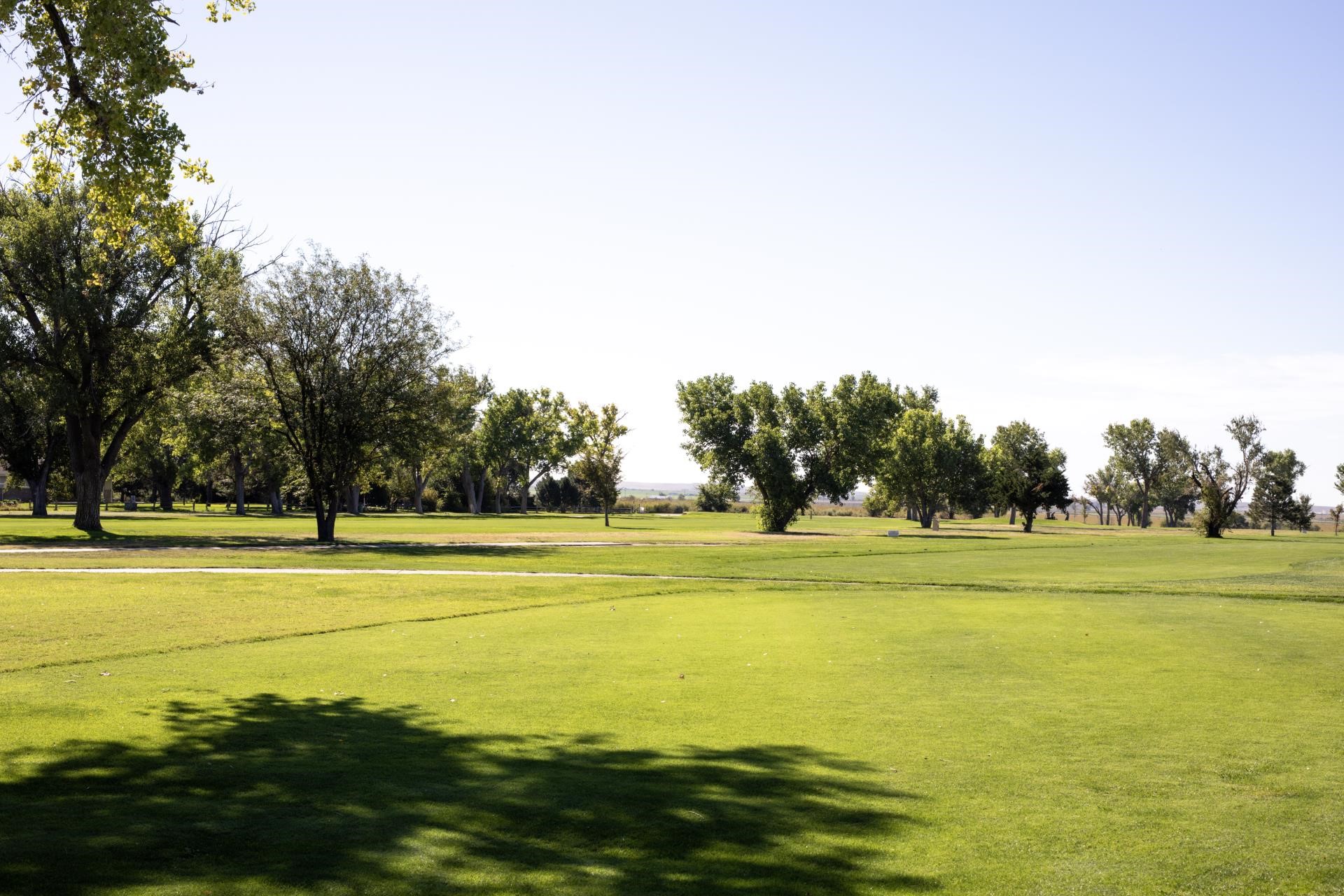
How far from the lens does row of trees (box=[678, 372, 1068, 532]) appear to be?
89.9m

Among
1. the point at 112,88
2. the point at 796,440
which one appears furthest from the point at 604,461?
the point at 112,88

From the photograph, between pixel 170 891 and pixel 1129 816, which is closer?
pixel 170 891

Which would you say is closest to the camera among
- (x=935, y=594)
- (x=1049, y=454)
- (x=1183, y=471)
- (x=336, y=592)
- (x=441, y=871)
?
(x=441, y=871)

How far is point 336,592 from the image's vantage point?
84.6 feet

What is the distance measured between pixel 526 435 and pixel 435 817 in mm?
128245

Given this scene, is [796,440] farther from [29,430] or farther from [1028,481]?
[29,430]

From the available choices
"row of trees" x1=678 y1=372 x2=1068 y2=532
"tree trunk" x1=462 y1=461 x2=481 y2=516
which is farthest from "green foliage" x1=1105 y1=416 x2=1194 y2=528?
"tree trunk" x1=462 y1=461 x2=481 y2=516

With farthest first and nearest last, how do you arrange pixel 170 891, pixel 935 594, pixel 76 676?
pixel 935 594 < pixel 76 676 < pixel 170 891

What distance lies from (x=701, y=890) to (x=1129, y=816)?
3.61 meters

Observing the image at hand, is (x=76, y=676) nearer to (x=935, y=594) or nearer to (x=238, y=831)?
(x=238, y=831)

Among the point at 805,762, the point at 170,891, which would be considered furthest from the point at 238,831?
the point at 805,762

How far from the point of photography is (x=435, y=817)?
7309mm

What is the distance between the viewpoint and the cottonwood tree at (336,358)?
49.2 metres

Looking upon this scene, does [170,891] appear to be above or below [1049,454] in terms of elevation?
below
